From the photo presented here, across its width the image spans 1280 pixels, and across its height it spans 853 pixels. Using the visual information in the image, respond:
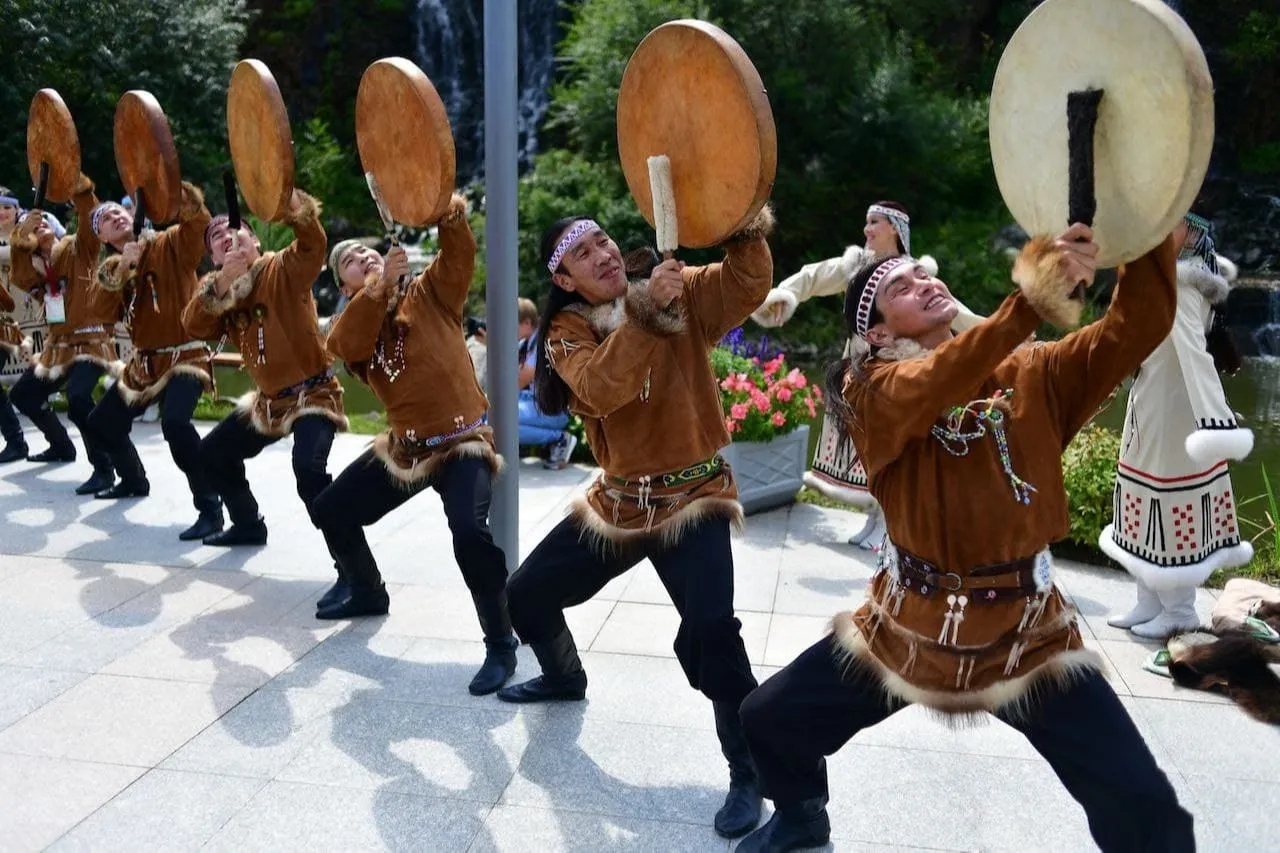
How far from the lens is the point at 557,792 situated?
11.0 feet

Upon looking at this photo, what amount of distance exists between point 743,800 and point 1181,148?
2.07m

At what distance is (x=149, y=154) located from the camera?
5.55m

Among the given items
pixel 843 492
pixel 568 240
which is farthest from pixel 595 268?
pixel 843 492

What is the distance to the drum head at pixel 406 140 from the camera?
12.4ft

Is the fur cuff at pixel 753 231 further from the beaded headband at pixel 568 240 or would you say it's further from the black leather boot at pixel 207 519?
the black leather boot at pixel 207 519

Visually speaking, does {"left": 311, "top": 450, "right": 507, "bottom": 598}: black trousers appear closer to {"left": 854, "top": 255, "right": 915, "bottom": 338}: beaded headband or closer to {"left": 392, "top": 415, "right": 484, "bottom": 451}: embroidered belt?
{"left": 392, "top": 415, "right": 484, "bottom": 451}: embroidered belt

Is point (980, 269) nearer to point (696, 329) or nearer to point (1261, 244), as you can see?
point (1261, 244)

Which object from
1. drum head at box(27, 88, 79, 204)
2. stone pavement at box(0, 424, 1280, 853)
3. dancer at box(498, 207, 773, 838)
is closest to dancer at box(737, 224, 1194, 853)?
dancer at box(498, 207, 773, 838)

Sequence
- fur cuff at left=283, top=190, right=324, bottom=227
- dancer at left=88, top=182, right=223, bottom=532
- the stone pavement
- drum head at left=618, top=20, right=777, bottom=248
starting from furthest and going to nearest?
dancer at left=88, top=182, right=223, bottom=532, fur cuff at left=283, top=190, right=324, bottom=227, the stone pavement, drum head at left=618, top=20, right=777, bottom=248

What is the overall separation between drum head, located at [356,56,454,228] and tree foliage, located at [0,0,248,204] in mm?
12769

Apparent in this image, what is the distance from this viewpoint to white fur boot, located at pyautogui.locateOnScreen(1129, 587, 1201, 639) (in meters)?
4.46

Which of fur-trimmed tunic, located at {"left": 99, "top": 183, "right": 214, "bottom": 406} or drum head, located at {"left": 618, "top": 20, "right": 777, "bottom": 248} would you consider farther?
fur-trimmed tunic, located at {"left": 99, "top": 183, "right": 214, "bottom": 406}

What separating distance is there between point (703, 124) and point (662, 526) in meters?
1.14

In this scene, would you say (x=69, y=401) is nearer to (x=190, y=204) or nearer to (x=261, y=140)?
(x=190, y=204)
